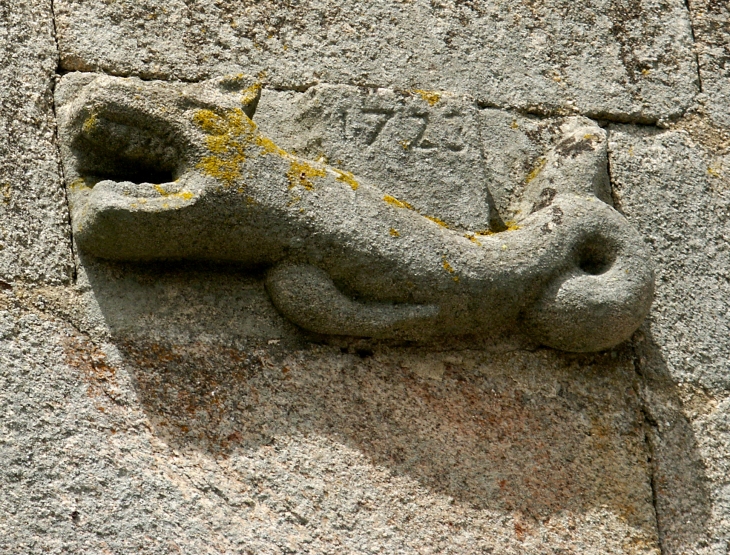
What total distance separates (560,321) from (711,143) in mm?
704

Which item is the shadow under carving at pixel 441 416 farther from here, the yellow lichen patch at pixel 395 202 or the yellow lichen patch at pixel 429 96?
the yellow lichen patch at pixel 429 96

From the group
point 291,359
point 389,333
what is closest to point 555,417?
point 389,333

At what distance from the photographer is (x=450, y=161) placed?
2609 millimetres

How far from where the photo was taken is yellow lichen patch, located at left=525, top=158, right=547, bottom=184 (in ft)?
8.90

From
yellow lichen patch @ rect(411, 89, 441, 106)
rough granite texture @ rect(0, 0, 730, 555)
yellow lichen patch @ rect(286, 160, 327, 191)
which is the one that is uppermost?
yellow lichen patch @ rect(286, 160, 327, 191)

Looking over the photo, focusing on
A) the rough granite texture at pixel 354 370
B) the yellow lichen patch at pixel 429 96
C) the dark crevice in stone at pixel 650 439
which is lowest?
the dark crevice in stone at pixel 650 439

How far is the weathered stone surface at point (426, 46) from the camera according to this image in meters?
2.62

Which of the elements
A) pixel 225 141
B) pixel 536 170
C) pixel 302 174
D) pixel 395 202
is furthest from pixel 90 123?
pixel 536 170

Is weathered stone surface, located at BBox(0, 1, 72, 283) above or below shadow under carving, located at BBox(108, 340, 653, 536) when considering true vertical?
above

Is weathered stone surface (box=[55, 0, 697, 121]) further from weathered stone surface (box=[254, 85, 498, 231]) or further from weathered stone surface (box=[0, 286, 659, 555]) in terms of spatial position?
weathered stone surface (box=[0, 286, 659, 555])

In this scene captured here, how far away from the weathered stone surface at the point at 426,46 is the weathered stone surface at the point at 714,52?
4 centimetres

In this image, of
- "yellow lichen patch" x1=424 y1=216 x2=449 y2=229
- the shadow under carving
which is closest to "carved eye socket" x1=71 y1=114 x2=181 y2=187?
the shadow under carving

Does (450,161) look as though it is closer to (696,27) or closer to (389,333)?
(389,333)

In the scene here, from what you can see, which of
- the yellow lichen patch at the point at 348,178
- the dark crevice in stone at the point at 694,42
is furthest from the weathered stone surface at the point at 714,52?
the yellow lichen patch at the point at 348,178
